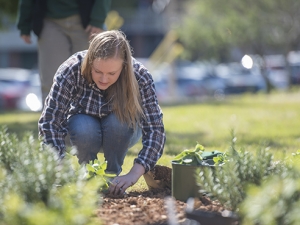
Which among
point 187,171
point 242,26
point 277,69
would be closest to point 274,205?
point 187,171

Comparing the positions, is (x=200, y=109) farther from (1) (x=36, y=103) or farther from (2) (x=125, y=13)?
(2) (x=125, y=13)

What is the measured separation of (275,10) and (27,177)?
20260 mm

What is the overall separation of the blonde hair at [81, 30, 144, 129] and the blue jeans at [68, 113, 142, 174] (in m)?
0.09

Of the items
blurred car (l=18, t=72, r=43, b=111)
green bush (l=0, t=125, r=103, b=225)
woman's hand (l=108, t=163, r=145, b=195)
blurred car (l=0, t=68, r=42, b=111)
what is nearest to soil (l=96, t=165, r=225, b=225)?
woman's hand (l=108, t=163, r=145, b=195)

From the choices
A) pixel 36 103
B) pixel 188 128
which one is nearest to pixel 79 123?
pixel 188 128

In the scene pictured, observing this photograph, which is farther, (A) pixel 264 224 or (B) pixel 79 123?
(B) pixel 79 123

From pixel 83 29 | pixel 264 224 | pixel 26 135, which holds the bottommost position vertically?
pixel 264 224

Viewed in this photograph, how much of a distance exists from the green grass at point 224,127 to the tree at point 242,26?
32.9 ft

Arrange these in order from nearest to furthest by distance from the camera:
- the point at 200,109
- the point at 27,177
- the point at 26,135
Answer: the point at 27,177 → the point at 26,135 → the point at 200,109

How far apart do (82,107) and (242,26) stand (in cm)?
1945

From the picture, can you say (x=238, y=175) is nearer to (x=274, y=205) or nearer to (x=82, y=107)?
(x=274, y=205)

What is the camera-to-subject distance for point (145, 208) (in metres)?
3.05

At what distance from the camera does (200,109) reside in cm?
1142

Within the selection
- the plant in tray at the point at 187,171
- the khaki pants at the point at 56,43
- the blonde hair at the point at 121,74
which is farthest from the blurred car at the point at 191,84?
the plant in tray at the point at 187,171
